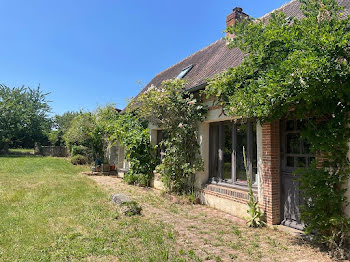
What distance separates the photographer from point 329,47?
9.83 ft

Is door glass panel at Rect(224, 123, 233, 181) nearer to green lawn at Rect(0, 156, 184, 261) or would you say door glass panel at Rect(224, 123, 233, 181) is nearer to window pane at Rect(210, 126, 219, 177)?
window pane at Rect(210, 126, 219, 177)

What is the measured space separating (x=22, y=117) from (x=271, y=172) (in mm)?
30490

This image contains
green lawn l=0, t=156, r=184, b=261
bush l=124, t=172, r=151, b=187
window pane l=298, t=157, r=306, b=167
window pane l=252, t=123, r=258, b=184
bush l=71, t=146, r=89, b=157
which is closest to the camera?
green lawn l=0, t=156, r=184, b=261

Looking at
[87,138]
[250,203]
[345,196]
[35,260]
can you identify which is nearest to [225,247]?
[250,203]

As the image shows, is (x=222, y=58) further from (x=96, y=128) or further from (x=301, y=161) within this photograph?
(x=96, y=128)

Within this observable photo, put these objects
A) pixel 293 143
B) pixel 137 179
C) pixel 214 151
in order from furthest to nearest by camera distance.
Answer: pixel 137 179 < pixel 214 151 < pixel 293 143

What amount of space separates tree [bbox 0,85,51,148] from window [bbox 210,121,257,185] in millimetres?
26883

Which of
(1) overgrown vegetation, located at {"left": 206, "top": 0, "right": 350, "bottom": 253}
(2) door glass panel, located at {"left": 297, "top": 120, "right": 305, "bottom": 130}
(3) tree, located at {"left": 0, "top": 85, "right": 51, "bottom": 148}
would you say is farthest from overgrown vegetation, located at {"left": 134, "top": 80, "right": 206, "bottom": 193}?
(3) tree, located at {"left": 0, "top": 85, "right": 51, "bottom": 148}

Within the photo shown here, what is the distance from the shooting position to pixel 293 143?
4977mm

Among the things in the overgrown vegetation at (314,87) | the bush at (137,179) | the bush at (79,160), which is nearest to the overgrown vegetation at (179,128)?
the bush at (137,179)

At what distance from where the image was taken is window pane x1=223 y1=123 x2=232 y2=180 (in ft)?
21.5

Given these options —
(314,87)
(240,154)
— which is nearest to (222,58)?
(240,154)

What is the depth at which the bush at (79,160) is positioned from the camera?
62.3ft

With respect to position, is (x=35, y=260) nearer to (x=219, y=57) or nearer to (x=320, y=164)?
(x=320, y=164)
